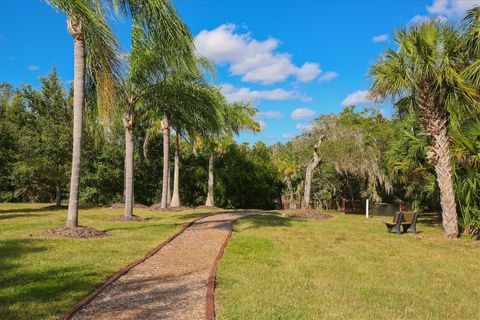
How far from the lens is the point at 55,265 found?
6.45 metres

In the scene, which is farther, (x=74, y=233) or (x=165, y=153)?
(x=165, y=153)

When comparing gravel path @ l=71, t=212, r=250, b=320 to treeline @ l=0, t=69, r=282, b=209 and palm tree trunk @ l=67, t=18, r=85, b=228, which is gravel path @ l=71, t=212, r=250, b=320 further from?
treeline @ l=0, t=69, r=282, b=209

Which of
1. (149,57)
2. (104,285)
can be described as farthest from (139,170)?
(104,285)

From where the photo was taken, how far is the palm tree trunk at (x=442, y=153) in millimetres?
11297

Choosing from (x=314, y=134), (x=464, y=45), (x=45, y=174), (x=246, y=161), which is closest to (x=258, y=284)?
(x=464, y=45)

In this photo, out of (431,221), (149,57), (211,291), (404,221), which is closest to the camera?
(211,291)

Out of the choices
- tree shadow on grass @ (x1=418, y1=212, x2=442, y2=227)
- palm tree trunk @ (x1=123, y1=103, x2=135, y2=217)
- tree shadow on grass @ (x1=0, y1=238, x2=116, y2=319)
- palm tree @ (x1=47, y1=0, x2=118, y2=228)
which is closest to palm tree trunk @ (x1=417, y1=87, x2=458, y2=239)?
tree shadow on grass @ (x1=418, y1=212, x2=442, y2=227)

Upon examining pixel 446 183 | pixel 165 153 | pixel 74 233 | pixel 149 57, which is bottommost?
pixel 74 233

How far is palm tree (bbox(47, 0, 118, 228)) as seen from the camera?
9023 millimetres

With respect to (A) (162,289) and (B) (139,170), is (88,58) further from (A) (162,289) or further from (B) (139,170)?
(B) (139,170)

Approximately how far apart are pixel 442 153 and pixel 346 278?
22.3 ft

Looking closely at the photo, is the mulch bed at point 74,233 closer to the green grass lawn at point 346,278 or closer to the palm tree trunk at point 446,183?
the green grass lawn at point 346,278

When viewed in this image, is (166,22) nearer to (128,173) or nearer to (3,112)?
(128,173)

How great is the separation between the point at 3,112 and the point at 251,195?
699 inches
